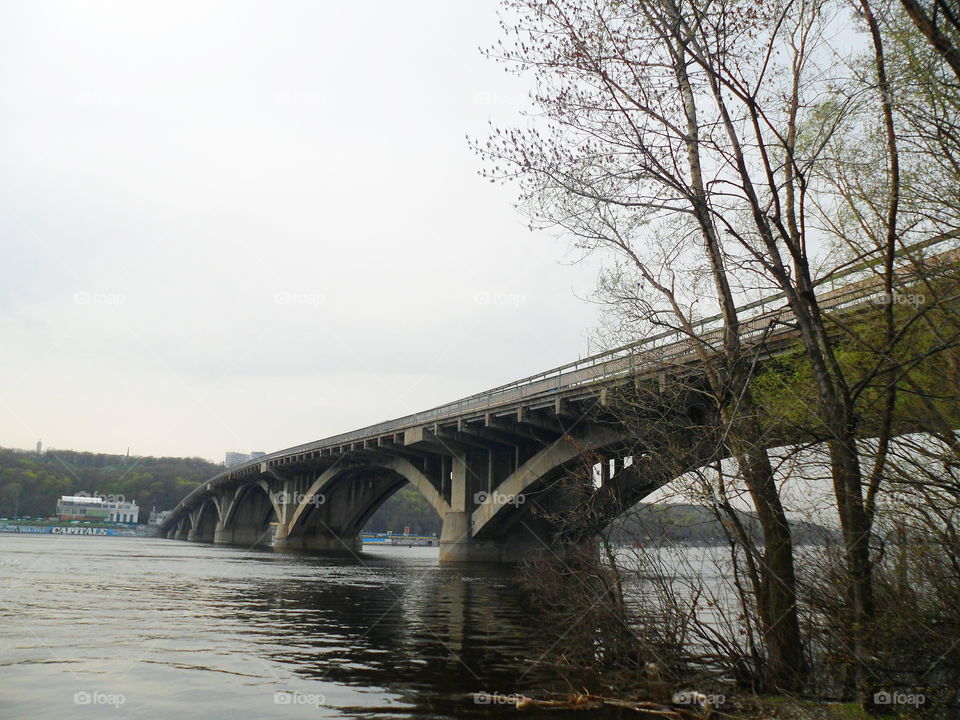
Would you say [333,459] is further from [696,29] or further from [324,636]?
[696,29]

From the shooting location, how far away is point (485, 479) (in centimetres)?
4553

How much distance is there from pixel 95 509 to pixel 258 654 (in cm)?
18812

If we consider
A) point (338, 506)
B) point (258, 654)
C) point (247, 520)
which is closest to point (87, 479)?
point (247, 520)

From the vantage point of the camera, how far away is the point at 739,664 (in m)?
8.82

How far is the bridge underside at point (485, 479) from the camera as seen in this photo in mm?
24100

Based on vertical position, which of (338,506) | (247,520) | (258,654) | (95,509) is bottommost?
(95,509)

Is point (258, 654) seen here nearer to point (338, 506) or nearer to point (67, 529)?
point (338, 506)

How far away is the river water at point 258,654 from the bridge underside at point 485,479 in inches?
110

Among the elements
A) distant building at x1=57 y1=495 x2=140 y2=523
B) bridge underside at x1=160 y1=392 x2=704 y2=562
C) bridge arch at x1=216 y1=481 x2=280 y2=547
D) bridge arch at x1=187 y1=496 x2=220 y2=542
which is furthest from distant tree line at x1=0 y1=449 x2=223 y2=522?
bridge underside at x1=160 y1=392 x2=704 y2=562

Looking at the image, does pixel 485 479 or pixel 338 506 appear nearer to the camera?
pixel 485 479

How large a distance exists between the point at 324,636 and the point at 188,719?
6.80m

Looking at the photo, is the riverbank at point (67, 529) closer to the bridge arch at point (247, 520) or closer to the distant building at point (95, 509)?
the distant building at point (95, 509)

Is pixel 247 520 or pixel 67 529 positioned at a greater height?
pixel 247 520

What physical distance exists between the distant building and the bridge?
114 m
